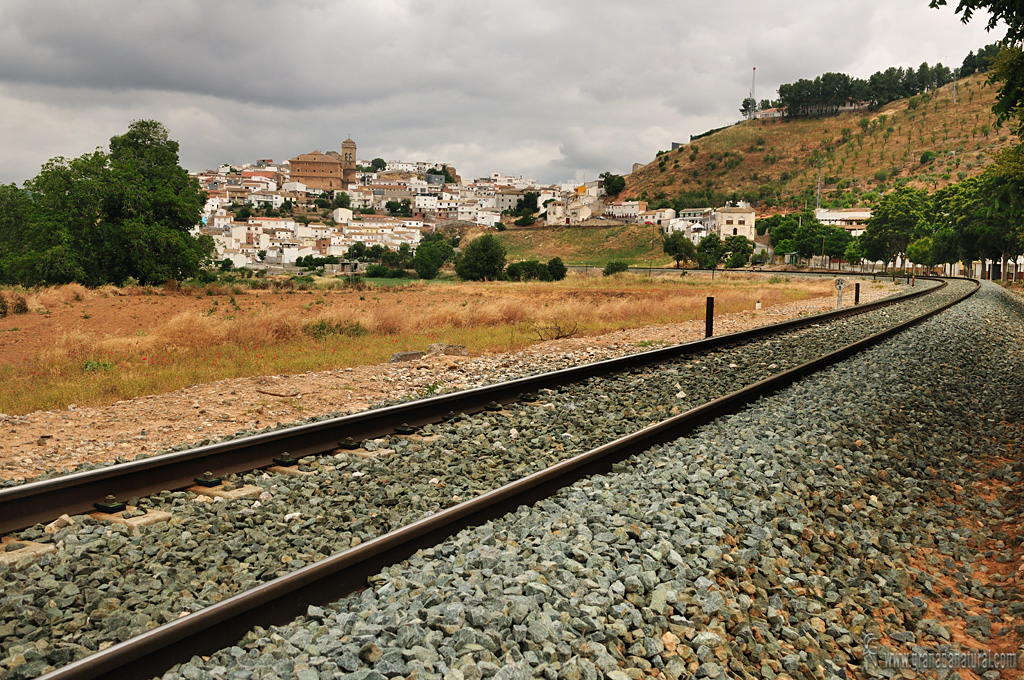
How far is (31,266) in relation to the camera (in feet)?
137

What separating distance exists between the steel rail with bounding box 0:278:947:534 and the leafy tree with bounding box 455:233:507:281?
235ft

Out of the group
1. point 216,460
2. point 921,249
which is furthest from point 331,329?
point 921,249

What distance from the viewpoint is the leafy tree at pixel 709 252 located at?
108 metres

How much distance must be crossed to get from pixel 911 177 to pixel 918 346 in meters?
173

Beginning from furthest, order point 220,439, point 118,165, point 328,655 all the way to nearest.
A: point 118,165, point 220,439, point 328,655

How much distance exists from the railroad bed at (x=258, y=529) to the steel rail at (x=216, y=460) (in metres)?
0.24

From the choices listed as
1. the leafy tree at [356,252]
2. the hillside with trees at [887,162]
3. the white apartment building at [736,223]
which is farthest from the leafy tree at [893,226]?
the leafy tree at [356,252]

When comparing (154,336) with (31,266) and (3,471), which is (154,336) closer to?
(3,471)

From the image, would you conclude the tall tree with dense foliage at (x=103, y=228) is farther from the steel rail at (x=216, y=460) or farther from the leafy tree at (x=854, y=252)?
the leafy tree at (x=854, y=252)

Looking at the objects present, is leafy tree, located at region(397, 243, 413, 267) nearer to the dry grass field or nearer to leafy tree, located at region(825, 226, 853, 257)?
leafy tree, located at region(825, 226, 853, 257)

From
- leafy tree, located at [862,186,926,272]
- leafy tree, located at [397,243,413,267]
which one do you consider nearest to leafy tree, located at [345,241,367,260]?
leafy tree, located at [397,243,413,267]

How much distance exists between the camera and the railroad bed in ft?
11.0

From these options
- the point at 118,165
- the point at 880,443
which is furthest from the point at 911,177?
the point at 880,443

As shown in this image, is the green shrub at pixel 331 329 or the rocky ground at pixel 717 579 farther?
the green shrub at pixel 331 329
